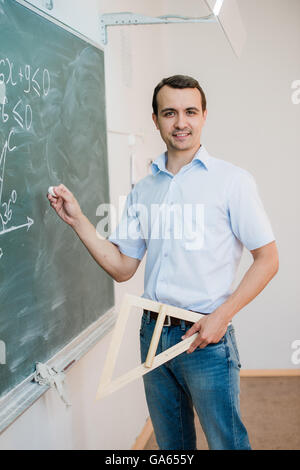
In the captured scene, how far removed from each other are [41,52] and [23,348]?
2.67 ft

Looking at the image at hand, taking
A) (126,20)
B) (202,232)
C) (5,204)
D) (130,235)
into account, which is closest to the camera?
(5,204)

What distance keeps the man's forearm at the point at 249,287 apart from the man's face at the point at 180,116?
431 millimetres

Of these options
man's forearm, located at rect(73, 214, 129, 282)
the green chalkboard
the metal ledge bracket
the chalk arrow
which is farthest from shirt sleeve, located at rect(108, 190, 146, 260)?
the metal ledge bracket

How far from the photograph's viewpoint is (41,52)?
139 cm

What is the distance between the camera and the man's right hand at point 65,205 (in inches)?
53.7

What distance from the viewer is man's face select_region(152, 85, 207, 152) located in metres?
1.52

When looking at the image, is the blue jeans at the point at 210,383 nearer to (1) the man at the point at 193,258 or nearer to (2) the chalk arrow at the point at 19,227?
(1) the man at the point at 193,258

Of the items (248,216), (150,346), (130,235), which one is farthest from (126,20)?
(150,346)

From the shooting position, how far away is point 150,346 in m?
1.34

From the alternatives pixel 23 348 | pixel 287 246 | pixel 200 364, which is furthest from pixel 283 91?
pixel 23 348

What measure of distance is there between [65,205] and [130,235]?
326mm

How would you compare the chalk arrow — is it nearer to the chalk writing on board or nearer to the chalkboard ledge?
the chalk writing on board

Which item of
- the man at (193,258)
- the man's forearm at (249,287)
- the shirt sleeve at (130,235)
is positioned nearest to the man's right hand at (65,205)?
the man at (193,258)

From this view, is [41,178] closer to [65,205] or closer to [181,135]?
[65,205]
